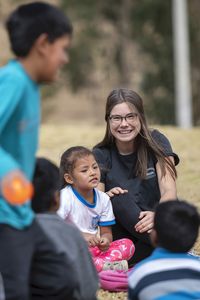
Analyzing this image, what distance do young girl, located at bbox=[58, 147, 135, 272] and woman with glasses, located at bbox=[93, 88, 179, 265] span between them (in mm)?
133

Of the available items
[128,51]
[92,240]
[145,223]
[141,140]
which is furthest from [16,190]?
[128,51]

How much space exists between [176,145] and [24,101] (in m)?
7.65

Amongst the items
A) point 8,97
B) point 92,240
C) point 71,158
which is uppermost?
point 8,97

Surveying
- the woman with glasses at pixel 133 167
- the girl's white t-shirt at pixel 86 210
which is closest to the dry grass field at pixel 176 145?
the woman with glasses at pixel 133 167

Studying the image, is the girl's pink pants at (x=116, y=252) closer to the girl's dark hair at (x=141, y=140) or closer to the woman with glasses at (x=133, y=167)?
the woman with glasses at (x=133, y=167)

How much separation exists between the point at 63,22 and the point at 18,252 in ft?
3.16

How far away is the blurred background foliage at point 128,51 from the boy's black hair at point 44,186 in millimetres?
17877

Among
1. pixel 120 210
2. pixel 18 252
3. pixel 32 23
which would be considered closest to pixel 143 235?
pixel 120 210

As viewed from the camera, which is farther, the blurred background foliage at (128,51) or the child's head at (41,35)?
the blurred background foliage at (128,51)

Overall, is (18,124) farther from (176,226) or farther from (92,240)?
(92,240)

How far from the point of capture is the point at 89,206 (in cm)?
489

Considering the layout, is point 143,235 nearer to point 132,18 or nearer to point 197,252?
point 197,252

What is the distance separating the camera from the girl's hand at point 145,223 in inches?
195

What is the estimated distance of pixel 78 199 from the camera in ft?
16.0
